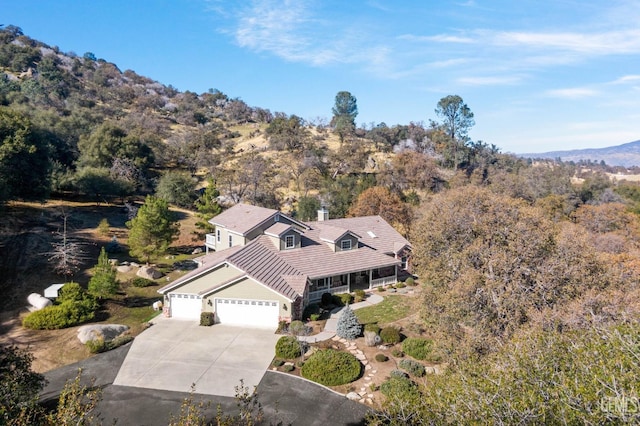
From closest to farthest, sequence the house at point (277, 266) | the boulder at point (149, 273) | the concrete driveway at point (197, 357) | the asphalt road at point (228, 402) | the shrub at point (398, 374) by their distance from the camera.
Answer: the asphalt road at point (228, 402), the shrub at point (398, 374), the concrete driveway at point (197, 357), the house at point (277, 266), the boulder at point (149, 273)

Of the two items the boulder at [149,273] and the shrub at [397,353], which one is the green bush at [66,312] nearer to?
the boulder at [149,273]

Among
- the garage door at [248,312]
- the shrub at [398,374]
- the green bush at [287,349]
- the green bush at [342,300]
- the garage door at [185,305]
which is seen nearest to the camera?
the shrub at [398,374]

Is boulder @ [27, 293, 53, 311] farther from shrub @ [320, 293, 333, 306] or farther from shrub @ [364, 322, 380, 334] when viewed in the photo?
shrub @ [364, 322, 380, 334]

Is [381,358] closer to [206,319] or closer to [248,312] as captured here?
[248,312]

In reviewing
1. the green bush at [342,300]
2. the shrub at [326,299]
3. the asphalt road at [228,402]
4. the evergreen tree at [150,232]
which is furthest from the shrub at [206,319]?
the evergreen tree at [150,232]

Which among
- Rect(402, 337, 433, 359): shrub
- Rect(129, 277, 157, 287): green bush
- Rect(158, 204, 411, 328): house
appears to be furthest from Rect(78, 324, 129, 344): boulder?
Rect(402, 337, 433, 359): shrub

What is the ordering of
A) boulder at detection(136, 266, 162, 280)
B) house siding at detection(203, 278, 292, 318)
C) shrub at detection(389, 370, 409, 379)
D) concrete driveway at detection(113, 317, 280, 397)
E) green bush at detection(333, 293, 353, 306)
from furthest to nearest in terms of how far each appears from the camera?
boulder at detection(136, 266, 162, 280) → green bush at detection(333, 293, 353, 306) → house siding at detection(203, 278, 292, 318) → concrete driveway at detection(113, 317, 280, 397) → shrub at detection(389, 370, 409, 379)

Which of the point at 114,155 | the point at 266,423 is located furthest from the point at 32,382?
the point at 114,155

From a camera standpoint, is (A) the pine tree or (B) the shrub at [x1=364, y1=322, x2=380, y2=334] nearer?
(A) the pine tree
